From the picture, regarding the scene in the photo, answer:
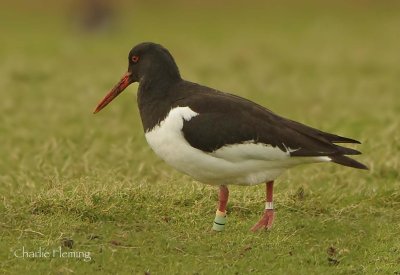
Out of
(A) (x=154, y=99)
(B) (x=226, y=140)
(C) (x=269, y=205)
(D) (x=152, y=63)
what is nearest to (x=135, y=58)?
(D) (x=152, y=63)

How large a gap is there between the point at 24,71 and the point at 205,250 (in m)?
10.8

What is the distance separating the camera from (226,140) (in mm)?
6934

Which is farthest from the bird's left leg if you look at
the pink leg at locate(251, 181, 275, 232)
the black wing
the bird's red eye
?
the bird's red eye

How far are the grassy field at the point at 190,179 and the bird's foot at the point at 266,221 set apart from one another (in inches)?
5.5

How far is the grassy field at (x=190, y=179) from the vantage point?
6.75m

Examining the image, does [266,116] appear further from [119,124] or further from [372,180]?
[119,124]

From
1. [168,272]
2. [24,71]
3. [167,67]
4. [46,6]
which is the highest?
[46,6]

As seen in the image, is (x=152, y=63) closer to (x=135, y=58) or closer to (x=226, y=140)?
(x=135, y=58)

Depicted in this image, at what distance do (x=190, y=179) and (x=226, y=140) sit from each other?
2249 mm

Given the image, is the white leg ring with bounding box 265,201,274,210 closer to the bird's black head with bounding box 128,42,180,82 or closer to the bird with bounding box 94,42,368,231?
the bird with bounding box 94,42,368,231

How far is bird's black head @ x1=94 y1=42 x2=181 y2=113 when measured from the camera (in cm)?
748

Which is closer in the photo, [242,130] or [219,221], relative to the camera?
[242,130]

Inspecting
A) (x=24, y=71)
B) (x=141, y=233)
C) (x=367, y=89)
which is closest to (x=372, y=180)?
(x=141, y=233)

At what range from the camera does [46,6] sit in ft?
115
